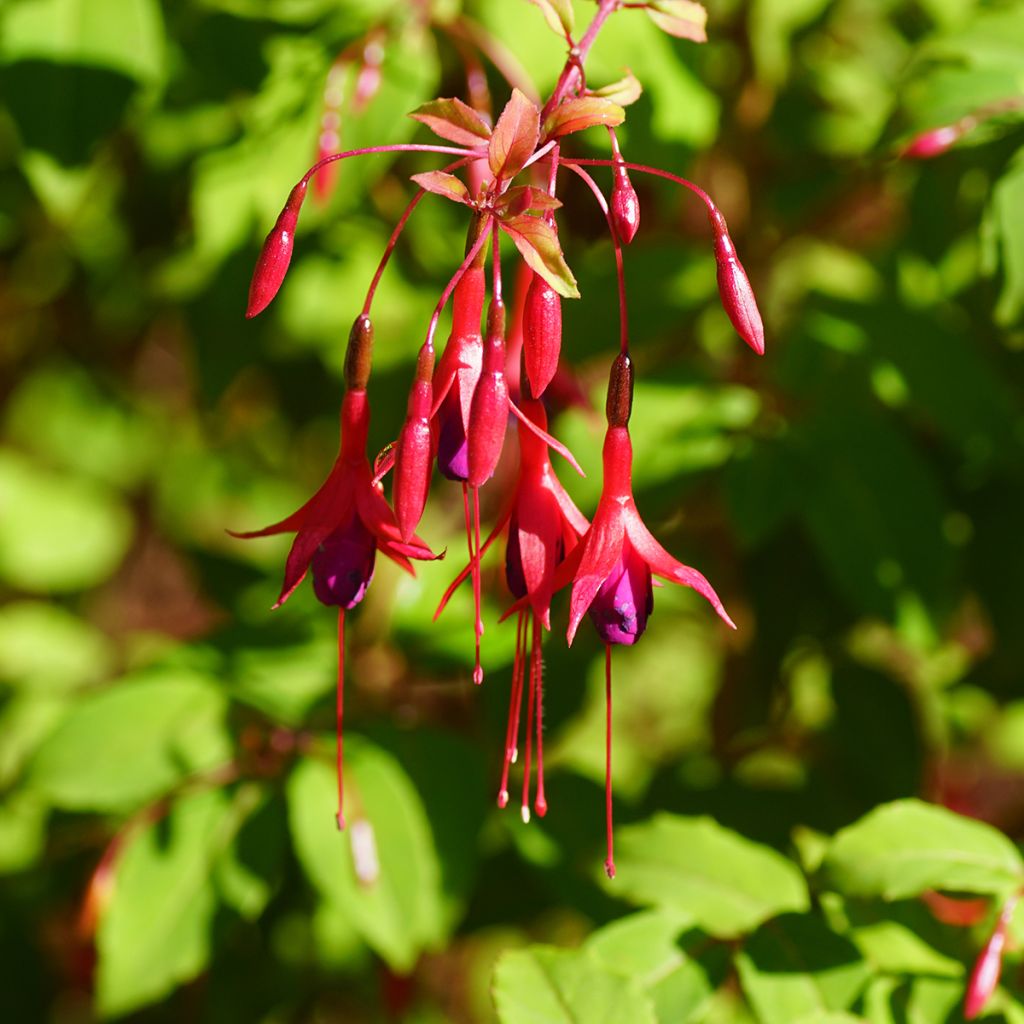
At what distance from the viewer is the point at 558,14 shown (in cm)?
70

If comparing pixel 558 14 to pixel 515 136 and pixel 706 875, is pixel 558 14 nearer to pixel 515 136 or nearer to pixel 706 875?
pixel 515 136

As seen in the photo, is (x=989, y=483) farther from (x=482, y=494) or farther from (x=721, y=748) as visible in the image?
(x=482, y=494)

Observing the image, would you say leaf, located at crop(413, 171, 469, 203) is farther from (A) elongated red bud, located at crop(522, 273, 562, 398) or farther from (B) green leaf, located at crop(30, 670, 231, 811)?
(B) green leaf, located at crop(30, 670, 231, 811)

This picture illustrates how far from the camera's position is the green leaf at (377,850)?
0.99m

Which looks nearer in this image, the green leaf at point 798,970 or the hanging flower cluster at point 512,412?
the hanging flower cluster at point 512,412

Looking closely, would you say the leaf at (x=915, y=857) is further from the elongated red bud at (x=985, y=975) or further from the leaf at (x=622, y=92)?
the leaf at (x=622, y=92)

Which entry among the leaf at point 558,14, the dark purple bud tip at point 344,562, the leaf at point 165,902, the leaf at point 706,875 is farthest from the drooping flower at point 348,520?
the leaf at point 165,902

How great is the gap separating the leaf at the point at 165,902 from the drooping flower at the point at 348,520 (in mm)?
443

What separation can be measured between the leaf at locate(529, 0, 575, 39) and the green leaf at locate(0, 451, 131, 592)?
143 centimetres

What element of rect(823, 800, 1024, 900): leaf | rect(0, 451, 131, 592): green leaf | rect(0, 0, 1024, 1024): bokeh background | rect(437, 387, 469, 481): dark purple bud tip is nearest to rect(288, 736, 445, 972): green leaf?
rect(0, 0, 1024, 1024): bokeh background

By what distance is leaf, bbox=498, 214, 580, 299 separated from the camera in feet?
2.01

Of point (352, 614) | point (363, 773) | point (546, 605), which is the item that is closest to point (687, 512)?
point (352, 614)

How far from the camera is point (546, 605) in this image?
2.13 feet

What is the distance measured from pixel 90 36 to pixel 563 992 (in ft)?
2.63
